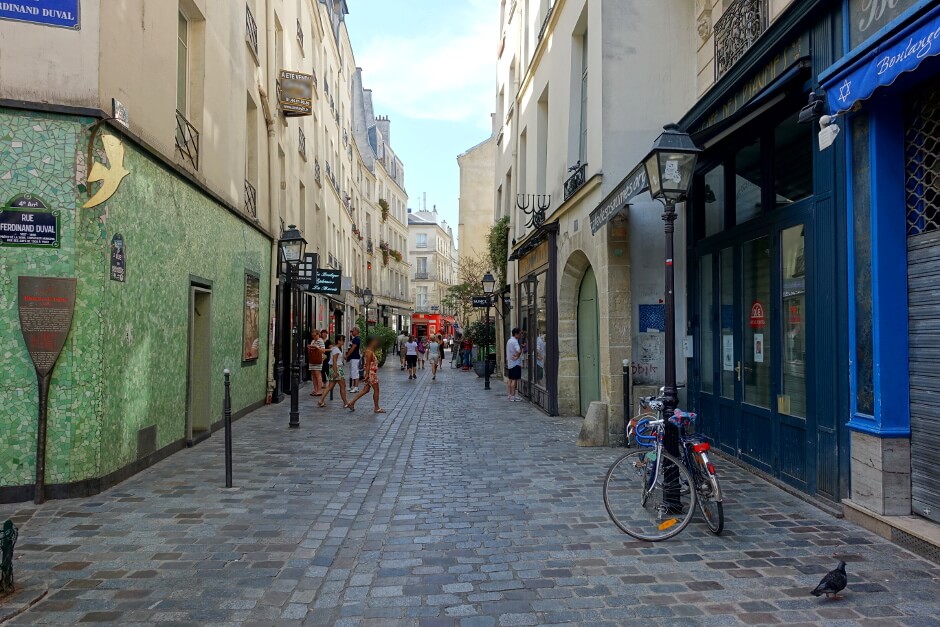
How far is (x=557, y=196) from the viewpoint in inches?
516

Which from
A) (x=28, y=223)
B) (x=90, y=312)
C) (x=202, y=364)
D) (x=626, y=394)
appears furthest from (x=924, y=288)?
(x=202, y=364)

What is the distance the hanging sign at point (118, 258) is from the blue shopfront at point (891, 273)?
655cm

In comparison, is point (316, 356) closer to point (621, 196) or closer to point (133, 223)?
point (133, 223)

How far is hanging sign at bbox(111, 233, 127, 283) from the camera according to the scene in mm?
6469

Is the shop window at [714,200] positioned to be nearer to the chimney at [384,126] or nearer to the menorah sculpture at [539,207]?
the menorah sculpture at [539,207]

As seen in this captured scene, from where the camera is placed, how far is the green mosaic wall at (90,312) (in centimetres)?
593

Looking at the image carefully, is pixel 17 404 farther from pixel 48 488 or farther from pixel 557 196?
pixel 557 196

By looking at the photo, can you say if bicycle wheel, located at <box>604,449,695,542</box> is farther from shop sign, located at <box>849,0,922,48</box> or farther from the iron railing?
the iron railing

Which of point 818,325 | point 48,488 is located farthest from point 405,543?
point 818,325

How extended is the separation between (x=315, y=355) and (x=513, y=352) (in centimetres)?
462

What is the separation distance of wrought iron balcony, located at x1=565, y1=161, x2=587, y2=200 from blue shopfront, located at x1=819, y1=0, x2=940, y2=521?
19.0 ft

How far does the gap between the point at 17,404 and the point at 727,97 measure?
781 cm

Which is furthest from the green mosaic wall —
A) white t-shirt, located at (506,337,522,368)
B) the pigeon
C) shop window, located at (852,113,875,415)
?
white t-shirt, located at (506,337,522,368)

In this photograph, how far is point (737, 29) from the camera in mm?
7887
